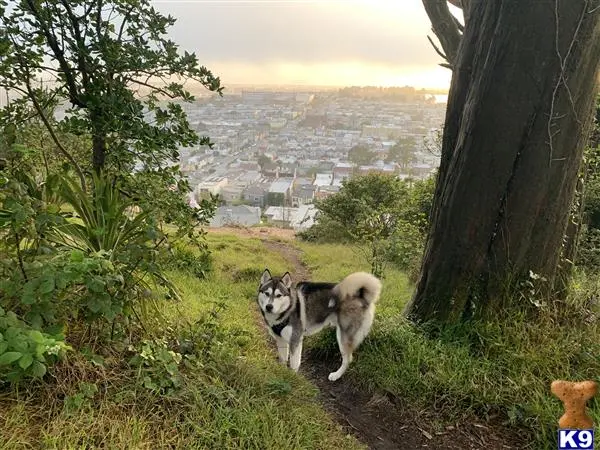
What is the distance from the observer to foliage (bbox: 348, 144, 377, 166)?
2255cm

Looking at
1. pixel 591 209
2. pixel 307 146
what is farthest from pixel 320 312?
pixel 307 146

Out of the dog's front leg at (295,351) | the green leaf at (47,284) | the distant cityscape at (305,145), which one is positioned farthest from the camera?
the distant cityscape at (305,145)

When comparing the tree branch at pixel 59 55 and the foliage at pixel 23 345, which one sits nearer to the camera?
the foliage at pixel 23 345

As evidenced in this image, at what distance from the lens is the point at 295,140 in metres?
27.2

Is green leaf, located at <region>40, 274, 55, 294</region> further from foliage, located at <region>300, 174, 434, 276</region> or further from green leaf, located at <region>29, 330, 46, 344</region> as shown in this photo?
foliage, located at <region>300, 174, 434, 276</region>

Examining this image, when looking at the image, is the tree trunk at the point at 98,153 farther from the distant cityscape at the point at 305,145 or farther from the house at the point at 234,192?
Answer: the house at the point at 234,192

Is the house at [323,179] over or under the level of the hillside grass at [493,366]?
under

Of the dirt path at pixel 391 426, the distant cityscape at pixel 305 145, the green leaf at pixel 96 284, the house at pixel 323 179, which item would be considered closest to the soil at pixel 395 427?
the dirt path at pixel 391 426

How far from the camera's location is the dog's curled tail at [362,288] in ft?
12.8

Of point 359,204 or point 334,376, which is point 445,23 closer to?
point 334,376

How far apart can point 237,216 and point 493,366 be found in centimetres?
1534

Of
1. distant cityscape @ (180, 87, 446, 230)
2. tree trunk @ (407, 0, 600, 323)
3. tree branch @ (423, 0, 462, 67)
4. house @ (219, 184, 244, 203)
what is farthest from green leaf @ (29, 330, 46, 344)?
house @ (219, 184, 244, 203)

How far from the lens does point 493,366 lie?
3178 mm

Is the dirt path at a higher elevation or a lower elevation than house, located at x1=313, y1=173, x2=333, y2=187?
higher
